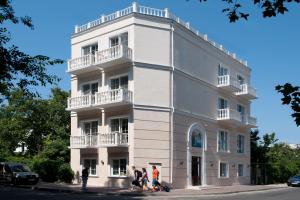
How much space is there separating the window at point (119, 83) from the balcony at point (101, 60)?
3.91 ft

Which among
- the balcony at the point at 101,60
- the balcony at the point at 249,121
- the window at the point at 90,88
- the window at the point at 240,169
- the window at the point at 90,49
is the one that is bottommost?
the window at the point at 240,169

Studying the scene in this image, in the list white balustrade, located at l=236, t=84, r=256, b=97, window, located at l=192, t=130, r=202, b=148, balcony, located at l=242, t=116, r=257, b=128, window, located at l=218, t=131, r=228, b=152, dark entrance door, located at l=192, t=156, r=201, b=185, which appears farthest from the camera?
balcony, located at l=242, t=116, r=257, b=128

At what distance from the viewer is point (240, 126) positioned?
45.1 metres

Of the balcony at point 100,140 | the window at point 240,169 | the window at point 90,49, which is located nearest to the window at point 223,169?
the window at point 240,169

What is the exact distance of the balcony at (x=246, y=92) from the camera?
44.2 metres

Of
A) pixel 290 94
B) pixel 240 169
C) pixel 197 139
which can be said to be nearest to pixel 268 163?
pixel 240 169

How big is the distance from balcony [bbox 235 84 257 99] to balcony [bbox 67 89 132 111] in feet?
50.6

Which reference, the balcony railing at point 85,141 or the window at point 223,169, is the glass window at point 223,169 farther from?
the balcony railing at point 85,141

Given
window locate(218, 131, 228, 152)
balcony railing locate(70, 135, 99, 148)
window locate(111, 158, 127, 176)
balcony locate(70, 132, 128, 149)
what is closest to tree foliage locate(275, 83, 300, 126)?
balcony locate(70, 132, 128, 149)

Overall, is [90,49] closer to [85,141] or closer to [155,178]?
[85,141]

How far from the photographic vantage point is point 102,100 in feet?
108

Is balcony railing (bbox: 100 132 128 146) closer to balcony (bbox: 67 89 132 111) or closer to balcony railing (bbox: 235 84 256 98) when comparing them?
balcony (bbox: 67 89 132 111)

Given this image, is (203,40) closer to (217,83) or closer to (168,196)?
(217,83)

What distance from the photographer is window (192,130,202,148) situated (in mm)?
36331
